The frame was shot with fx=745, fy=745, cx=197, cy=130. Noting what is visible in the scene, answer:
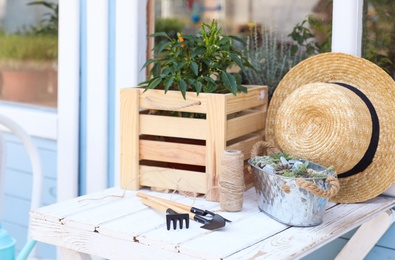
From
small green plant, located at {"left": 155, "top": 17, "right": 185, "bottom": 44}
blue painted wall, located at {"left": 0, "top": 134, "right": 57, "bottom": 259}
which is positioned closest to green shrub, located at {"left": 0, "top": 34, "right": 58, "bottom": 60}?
blue painted wall, located at {"left": 0, "top": 134, "right": 57, "bottom": 259}

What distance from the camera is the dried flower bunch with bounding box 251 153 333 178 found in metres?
1.50

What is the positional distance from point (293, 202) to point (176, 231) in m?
0.24

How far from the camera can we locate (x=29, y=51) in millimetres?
2641

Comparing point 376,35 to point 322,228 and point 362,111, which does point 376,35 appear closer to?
point 362,111

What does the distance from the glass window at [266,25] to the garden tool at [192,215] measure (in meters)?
0.58

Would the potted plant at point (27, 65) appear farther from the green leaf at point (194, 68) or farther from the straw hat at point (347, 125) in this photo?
the straw hat at point (347, 125)

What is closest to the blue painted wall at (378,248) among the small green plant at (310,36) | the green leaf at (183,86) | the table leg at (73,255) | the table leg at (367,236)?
the table leg at (367,236)

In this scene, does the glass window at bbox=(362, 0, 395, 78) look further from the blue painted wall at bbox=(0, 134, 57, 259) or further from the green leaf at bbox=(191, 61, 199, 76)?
the blue painted wall at bbox=(0, 134, 57, 259)

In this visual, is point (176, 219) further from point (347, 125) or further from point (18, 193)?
point (18, 193)

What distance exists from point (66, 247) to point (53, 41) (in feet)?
3.68

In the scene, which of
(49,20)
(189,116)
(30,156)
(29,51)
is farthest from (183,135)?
(29,51)

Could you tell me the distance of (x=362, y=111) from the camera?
163 cm

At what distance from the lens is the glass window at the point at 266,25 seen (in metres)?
1.97

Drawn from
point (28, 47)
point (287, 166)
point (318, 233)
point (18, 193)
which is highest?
point (28, 47)
